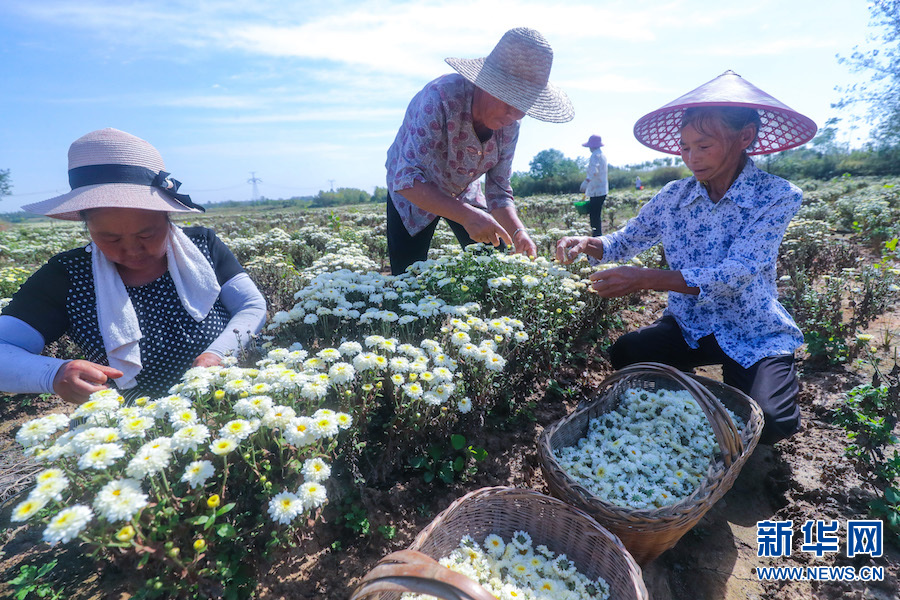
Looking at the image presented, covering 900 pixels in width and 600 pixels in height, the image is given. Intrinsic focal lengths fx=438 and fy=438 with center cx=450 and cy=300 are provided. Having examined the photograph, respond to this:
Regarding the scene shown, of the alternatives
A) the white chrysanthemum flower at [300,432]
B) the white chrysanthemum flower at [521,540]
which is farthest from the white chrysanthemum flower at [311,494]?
the white chrysanthemum flower at [521,540]

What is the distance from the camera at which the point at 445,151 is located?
317 cm

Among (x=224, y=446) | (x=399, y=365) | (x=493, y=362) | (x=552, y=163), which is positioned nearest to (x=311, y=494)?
(x=224, y=446)

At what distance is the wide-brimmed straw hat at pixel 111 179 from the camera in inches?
71.6

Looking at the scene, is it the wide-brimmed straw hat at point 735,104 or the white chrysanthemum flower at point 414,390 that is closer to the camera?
the white chrysanthemum flower at point 414,390

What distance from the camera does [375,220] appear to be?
11188 millimetres

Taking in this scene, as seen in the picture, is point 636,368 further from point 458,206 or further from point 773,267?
point 458,206

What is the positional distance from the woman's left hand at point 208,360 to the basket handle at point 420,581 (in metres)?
1.27

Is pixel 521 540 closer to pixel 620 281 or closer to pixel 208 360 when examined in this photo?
pixel 620 281

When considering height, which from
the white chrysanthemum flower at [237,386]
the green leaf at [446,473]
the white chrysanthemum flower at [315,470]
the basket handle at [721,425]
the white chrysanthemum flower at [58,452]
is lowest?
the green leaf at [446,473]

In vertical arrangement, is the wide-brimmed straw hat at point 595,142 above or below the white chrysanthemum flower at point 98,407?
above

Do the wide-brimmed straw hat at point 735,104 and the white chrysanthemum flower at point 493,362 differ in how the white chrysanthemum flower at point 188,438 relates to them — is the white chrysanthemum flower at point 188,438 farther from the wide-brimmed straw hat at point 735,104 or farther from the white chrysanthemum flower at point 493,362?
the wide-brimmed straw hat at point 735,104

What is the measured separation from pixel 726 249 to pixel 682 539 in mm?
1645

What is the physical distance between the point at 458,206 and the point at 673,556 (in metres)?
2.16

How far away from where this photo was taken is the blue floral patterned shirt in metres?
2.44
